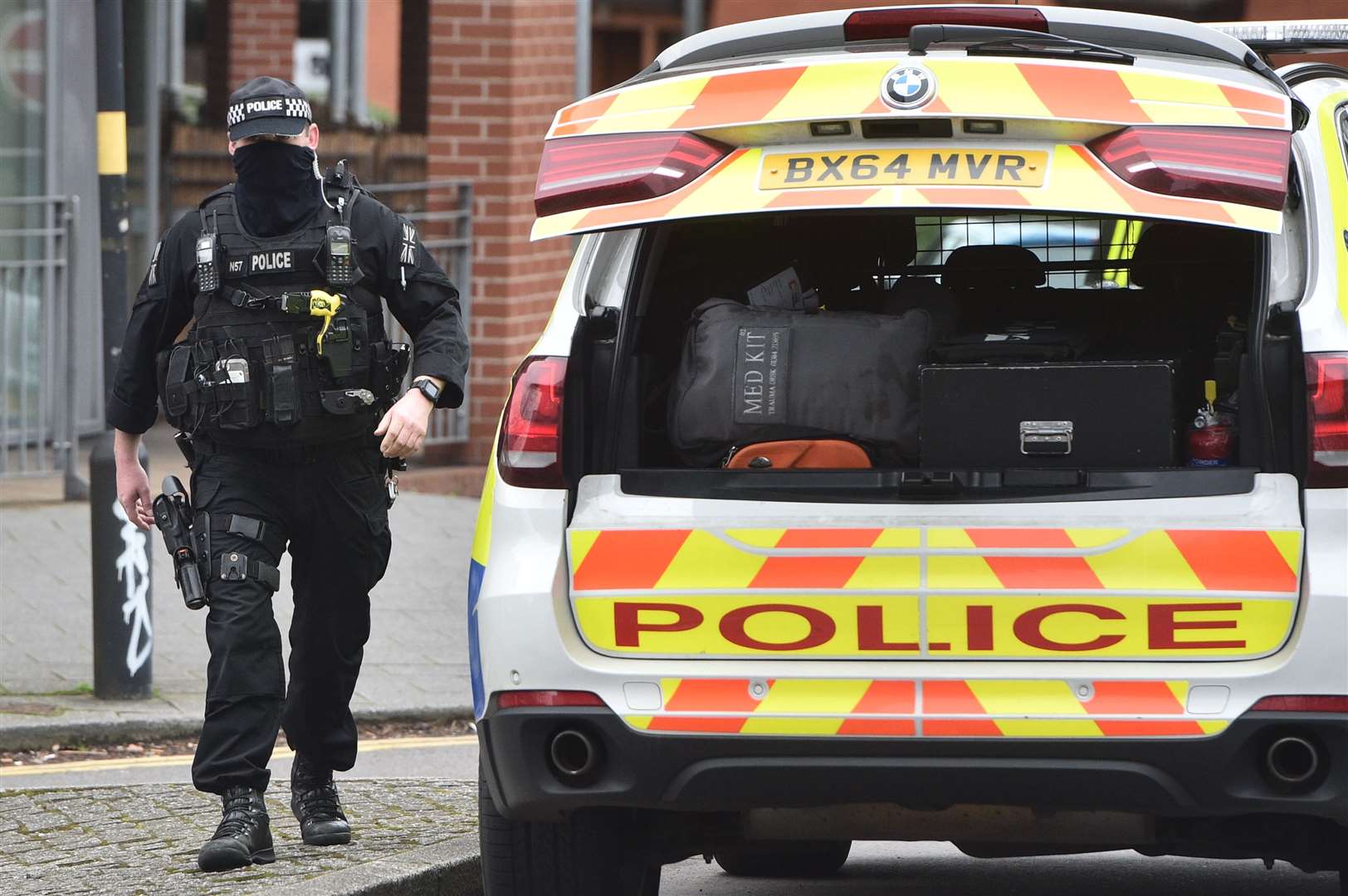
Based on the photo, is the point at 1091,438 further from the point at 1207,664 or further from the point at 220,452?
the point at 220,452

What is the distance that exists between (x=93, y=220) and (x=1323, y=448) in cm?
1031

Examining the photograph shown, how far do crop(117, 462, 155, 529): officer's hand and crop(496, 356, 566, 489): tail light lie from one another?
154 centimetres

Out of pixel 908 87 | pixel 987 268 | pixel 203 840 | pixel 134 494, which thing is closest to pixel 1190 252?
pixel 987 268

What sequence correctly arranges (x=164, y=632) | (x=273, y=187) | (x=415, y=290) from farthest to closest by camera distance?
(x=164, y=632) < (x=415, y=290) < (x=273, y=187)

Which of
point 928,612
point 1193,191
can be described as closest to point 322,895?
point 928,612

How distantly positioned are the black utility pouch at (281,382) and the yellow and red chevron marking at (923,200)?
1276mm

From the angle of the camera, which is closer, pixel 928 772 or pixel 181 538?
pixel 928 772

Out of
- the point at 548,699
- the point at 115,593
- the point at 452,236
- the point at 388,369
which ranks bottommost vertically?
the point at 115,593

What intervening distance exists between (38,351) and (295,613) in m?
6.34

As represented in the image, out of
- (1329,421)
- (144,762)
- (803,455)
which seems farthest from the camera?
(144,762)

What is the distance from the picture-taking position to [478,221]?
13172 mm

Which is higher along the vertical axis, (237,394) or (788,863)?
(237,394)

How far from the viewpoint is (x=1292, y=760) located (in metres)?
4.05

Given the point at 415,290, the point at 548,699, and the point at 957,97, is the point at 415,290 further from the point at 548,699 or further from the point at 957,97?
the point at 957,97
